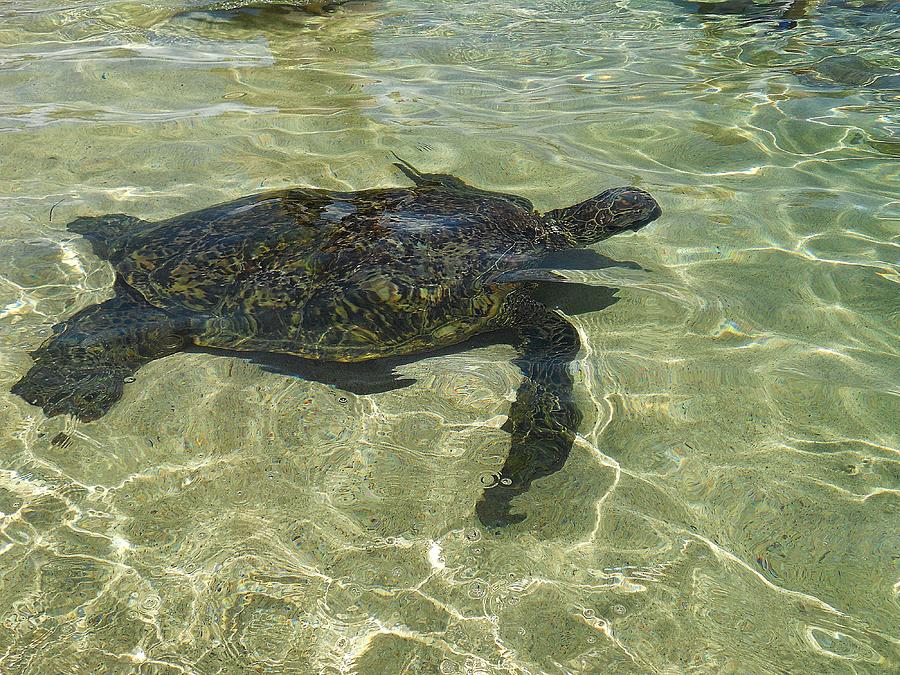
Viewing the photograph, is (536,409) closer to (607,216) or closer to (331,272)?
(331,272)

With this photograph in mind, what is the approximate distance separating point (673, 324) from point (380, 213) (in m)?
1.76

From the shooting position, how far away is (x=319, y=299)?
3232 millimetres

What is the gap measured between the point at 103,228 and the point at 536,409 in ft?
9.97

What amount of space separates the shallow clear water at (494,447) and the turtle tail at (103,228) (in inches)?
3.8

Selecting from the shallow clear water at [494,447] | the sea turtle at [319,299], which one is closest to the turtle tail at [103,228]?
the shallow clear water at [494,447]

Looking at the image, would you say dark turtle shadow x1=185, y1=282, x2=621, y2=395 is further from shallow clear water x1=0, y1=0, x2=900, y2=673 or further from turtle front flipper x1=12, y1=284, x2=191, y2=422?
turtle front flipper x1=12, y1=284, x2=191, y2=422

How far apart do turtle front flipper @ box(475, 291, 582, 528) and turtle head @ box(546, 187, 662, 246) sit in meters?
0.76

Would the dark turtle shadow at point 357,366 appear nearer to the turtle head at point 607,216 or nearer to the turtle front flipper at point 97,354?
the turtle front flipper at point 97,354

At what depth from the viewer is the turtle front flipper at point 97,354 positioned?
3.02 metres

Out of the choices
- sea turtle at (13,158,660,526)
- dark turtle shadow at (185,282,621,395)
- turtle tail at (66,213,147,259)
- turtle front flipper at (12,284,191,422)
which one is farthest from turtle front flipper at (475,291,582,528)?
turtle tail at (66,213,147,259)

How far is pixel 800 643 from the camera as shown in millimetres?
2141

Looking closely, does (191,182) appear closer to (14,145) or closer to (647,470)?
(14,145)

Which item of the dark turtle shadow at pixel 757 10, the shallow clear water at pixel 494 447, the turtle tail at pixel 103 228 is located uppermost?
the dark turtle shadow at pixel 757 10

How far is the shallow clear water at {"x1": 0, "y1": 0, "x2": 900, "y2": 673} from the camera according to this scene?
218 cm
